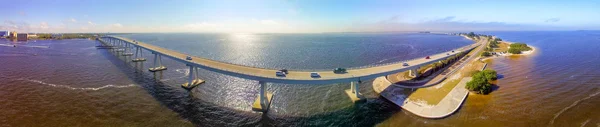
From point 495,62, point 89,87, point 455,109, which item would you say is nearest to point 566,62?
point 495,62

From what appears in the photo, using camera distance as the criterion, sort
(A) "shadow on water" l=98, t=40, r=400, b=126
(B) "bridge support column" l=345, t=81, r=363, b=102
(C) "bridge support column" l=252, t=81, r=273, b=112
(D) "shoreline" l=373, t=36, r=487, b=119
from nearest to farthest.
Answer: (A) "shadow on water" l=98, t=40, r=400, b=126, (D) "shoreline" l=373, t=36, r=487, b=119, (C) "bridge support column" l=252, t=81, r=273, b=112, (B) "bridge support column" l=345, t=81, r=363, b=102

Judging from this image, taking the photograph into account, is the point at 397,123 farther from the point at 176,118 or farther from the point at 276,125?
the point at 176,118

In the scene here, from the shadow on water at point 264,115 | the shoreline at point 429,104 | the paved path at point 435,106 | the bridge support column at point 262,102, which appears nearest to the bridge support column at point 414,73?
the shoreline at point 429,104

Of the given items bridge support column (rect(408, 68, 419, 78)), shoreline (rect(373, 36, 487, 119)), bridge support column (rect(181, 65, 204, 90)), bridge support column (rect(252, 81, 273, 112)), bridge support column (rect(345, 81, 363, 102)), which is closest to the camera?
shoreline (rect(373, 36, 487, 119))

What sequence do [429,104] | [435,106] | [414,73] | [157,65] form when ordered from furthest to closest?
[157,65], [414,73], [429,104], [435,106]

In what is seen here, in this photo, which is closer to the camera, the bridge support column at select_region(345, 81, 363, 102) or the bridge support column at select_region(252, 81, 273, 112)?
the bridge support column at select_region(252, 81, 273, 112)

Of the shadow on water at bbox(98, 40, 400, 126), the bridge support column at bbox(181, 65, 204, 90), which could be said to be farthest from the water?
the bridge support column at bbox(181, 65, 204, 90)

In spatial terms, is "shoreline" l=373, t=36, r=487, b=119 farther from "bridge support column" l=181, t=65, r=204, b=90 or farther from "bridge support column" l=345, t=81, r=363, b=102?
"bridge support column" l=181, t=65, r=204, b=90

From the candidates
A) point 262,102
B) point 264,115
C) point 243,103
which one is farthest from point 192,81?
point 264,115

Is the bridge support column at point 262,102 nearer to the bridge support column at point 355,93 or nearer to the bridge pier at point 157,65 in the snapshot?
the bridge support column at point 355,93

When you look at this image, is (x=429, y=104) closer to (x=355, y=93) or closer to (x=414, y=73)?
(x=355, y=93)

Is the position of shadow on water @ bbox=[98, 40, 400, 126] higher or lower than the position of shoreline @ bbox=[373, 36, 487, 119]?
lower
